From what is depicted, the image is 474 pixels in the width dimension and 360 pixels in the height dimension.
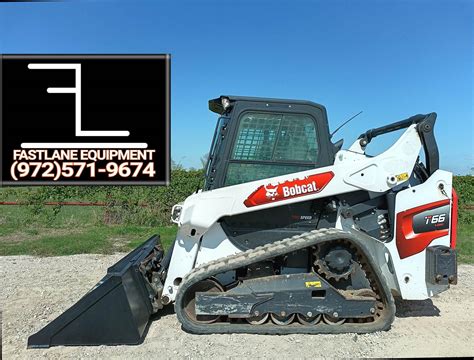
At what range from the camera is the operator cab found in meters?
4.42

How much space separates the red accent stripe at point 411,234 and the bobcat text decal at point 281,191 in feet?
3.58

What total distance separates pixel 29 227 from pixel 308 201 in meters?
10.4

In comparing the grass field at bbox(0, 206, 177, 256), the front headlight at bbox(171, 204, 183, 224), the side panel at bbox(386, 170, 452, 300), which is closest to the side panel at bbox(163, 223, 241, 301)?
the front headlight at bbox(171, 204, 183, 224)

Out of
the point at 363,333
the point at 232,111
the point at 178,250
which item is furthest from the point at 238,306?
the point at 232,111

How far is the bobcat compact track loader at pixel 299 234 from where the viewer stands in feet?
13.4

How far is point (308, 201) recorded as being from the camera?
4.45 m

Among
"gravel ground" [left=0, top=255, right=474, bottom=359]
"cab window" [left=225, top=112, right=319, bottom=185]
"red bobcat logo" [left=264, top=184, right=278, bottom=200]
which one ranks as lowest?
"gravel ground" [left=0, top=255, right=474, bottom=359]

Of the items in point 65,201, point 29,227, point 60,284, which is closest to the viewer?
point 60,284

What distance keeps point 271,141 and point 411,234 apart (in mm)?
1909

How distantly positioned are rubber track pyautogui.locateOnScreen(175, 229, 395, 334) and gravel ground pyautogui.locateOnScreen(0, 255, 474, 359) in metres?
0.07

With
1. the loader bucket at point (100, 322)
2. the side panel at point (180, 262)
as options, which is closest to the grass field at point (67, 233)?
the side panel at point (180, 262)

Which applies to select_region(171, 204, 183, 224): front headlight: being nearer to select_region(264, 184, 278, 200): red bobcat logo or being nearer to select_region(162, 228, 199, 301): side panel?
select_region(162, 228, 199, 301): side panel

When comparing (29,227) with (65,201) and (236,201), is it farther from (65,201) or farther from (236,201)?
(236,201)

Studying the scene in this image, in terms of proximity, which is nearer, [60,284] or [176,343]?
[176,343]
